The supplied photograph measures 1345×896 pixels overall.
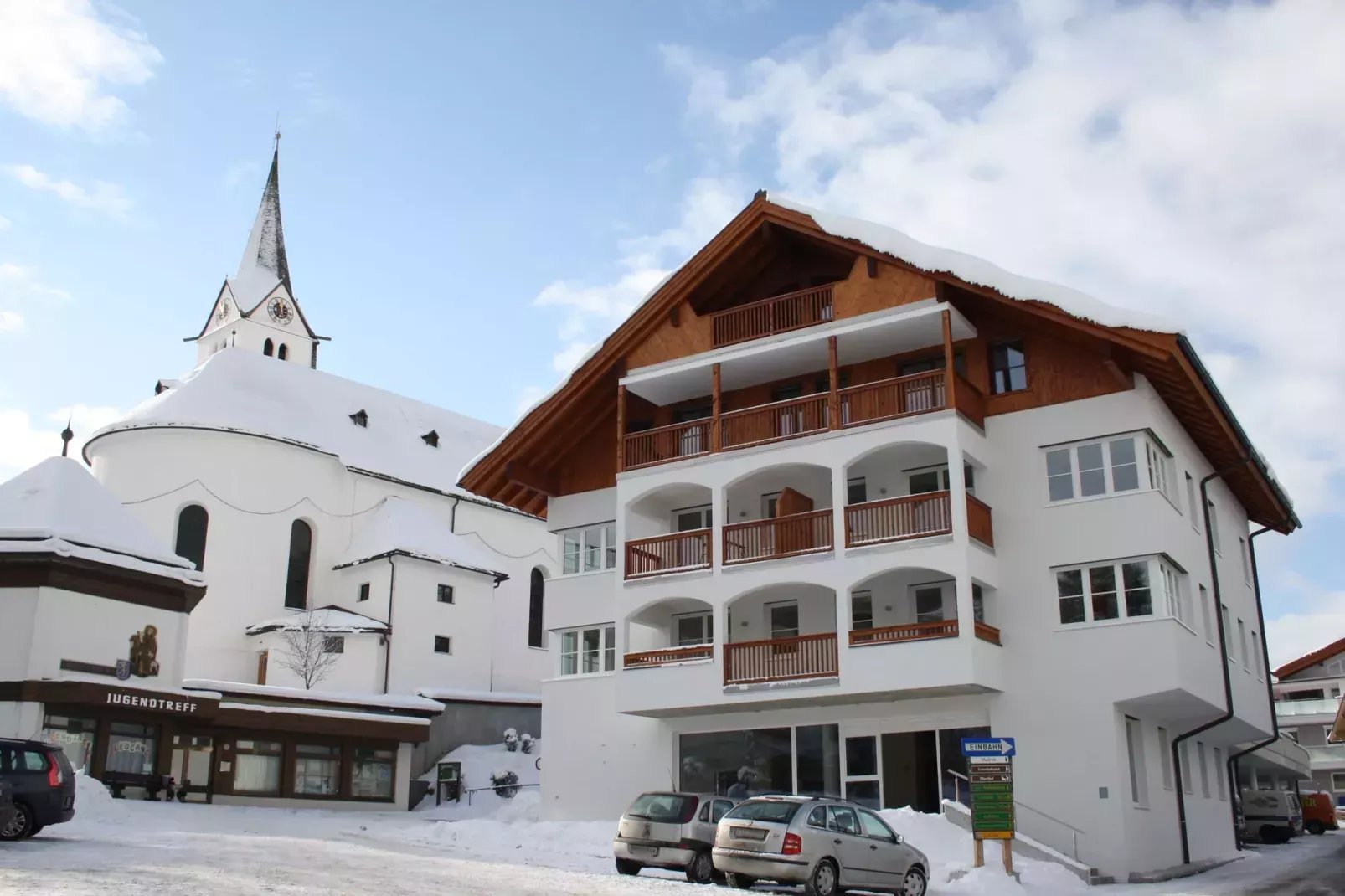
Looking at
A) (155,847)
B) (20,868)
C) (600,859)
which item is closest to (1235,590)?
(600,859)

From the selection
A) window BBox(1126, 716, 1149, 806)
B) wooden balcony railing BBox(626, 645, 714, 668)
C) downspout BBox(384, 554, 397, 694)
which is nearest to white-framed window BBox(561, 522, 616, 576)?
wooden balcony railing BBox(626, 645, 714, 668)

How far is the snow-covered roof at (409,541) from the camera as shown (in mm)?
49438

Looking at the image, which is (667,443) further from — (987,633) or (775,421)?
(987,633)

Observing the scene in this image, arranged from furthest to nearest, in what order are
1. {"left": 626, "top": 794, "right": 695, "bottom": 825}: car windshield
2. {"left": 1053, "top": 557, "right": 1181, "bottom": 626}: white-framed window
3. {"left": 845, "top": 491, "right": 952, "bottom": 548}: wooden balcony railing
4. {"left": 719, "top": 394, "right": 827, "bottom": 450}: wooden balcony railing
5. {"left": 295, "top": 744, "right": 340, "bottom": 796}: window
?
1. {"left": 295, "top": 744, "right": 340, "bottom": 796}: window
2. {"left": 719, "top": 394, "right": 827, "bottom": 450}: wooden balcony railing
3. {"left": 845, "top": 491, "right": 952, "bottom": 548}: wooden balcony railing
4. {"left": 1053, "top": 557, "right": 1181, "bottom": 626}: white-framed window
5. {"left": 626, "top": 794, "right": 695, "bottom": 825}: car windshield

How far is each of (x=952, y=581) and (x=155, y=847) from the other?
52.6ft

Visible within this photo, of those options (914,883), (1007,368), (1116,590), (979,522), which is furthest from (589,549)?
(914,883)

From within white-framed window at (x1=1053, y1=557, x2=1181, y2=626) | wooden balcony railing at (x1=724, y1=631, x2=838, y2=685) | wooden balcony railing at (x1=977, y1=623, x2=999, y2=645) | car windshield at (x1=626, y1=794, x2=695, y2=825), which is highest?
white-framed window at (x1=1053, y1=557, x2=1181, y2=626)

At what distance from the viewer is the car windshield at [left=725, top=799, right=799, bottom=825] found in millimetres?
17547

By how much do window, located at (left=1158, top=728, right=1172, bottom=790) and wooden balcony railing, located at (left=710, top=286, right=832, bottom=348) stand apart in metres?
11.4

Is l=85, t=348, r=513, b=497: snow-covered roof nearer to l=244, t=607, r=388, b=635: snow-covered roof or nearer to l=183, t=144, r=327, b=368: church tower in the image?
l=244, t=607, r=388, b=635: snow-covered roof

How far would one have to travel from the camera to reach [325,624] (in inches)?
1805

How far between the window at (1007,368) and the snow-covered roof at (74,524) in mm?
21403

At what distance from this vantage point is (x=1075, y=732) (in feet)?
80.5

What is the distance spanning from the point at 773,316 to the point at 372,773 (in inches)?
763
